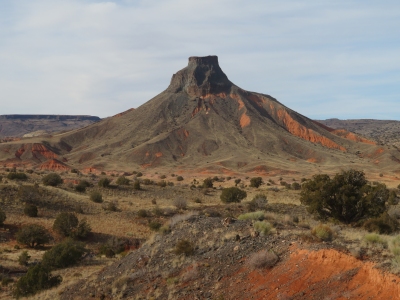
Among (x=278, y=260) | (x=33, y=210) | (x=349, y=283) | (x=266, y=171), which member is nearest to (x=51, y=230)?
(x=33, y=210)

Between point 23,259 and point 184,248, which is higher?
point 184,248

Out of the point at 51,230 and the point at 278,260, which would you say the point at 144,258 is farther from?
the point at 51,230

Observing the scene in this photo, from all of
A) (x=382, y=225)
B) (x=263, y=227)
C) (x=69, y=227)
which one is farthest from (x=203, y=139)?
(x=263, y=227)

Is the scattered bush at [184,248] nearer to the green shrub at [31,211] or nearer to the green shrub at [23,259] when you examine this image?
the green shrub at [23,259]

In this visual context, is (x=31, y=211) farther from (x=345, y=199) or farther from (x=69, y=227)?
(x=345, y=199)

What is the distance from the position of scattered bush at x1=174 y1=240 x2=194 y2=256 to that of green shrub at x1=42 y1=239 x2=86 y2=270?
9.51 m

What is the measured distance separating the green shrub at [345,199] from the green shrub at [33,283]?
1471cm

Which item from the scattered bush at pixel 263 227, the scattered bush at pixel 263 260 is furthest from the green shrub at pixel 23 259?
the scattered bush at pixel 263 260

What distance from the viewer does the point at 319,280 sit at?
34.7 ft

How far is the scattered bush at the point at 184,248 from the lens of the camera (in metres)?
14.7

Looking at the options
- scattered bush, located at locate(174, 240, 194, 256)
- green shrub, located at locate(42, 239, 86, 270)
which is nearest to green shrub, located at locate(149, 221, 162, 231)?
green shrub, located at locate(42, 239, 86, 270)

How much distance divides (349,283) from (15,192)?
3433 cm

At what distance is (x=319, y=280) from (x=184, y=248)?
555cm

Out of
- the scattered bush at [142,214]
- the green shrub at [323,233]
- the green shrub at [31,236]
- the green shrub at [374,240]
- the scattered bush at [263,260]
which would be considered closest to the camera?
the scattered bush at [263,260]
